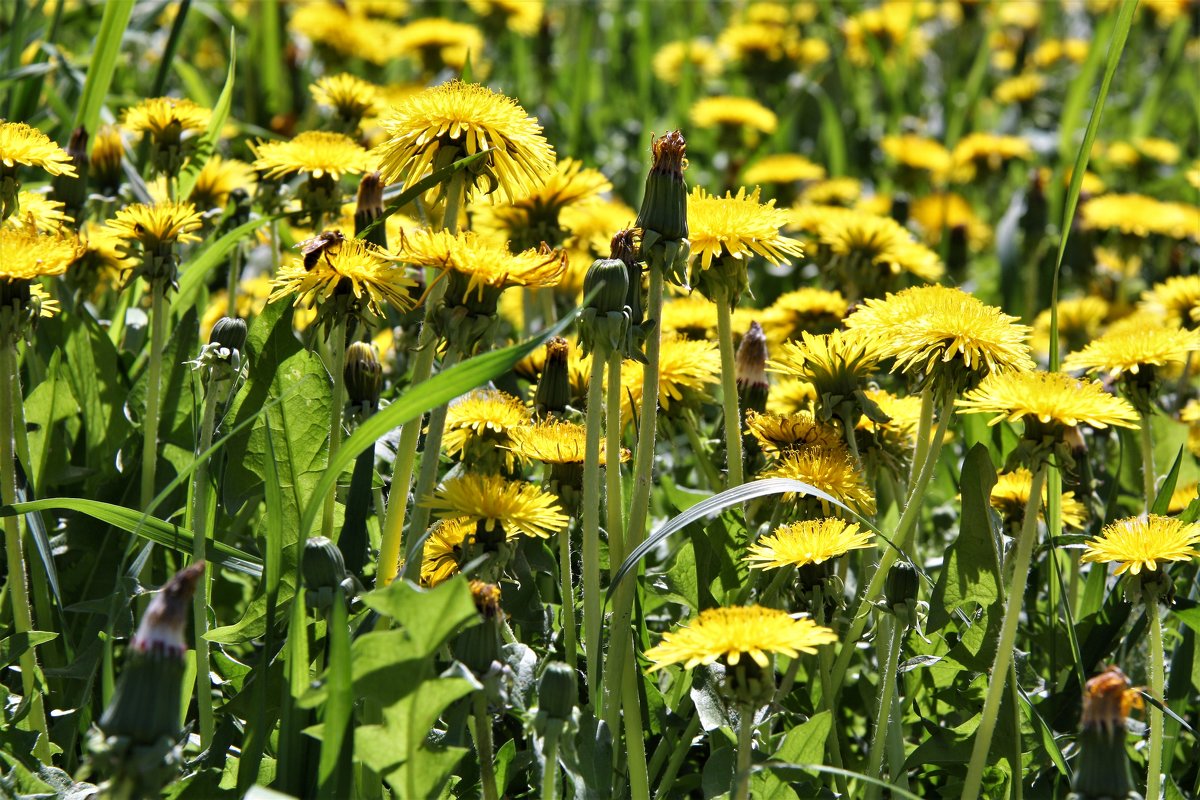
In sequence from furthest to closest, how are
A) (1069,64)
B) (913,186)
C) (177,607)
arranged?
(1069,64) → (913,186) → (177,607)

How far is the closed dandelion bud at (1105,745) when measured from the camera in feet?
4.45

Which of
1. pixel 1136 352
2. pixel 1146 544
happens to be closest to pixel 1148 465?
pixel 1136 352

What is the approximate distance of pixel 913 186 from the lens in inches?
195

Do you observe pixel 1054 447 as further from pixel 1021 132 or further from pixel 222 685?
pixel 1021 132

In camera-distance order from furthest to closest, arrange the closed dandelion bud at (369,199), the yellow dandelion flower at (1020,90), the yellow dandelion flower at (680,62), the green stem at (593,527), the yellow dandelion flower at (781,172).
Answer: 1. the yellow dandelion flower at (1020,90)
2. the yellow dandelion flower at (680,62)
3. the yellow dandelion flower at (781,172)
4. the closed dandelion bud at (369,199)
5. the green stem at (593,527)

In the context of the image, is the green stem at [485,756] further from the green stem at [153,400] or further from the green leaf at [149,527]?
the green stem at [153,400]

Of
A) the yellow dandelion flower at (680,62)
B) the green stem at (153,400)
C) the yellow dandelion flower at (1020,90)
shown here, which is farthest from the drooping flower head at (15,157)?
the yellow dandelion flower at (1020,90)

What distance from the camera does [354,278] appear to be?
178 cm

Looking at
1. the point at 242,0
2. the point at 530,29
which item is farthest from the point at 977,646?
the point at 242,0

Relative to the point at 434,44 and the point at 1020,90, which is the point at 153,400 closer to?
the point at 434,44

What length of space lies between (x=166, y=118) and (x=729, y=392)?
53.6 inches

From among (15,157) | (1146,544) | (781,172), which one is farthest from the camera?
(781,172)

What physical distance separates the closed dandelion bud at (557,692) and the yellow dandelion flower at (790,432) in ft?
2.25

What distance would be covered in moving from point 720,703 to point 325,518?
0.64m
